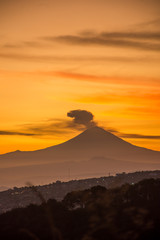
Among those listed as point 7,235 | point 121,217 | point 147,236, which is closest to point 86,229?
point 121,217

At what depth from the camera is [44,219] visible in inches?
2227

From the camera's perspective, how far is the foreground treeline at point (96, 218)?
29.9 metres

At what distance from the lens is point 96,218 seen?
26.5m

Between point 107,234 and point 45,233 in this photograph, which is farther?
point 45,233

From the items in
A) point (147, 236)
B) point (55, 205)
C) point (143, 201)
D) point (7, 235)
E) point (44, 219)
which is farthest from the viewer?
point (55, 205)

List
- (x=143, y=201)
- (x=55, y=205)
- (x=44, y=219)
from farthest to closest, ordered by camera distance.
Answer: (x=55, y=205), (x=143, y=201), (x=44, y=219)

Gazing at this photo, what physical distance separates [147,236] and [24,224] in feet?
74.7

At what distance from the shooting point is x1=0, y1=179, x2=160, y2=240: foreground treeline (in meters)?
29.9

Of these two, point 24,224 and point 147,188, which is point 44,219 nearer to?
point 24,224

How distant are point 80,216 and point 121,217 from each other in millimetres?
9308

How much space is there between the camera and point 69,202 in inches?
2835

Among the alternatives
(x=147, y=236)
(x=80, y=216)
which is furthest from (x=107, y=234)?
(x=80, y=216)

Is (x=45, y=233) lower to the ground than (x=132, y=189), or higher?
lower

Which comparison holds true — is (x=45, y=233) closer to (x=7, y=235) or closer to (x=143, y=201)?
(x=7, y=235)
